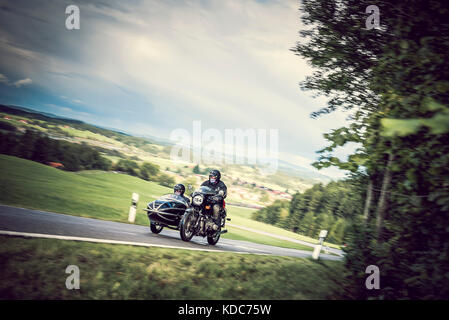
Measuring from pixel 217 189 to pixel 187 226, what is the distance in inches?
59.2

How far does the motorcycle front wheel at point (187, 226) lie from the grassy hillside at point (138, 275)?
5.50 ft

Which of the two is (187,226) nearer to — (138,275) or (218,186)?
(218,186)

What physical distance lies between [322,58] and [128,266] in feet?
24.5

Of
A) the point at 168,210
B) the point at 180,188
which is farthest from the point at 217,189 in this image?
the point at 168,210

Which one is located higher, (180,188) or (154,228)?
(180,188)

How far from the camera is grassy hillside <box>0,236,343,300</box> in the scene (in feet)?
12.9

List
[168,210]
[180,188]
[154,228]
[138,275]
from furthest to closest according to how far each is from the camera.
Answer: [154,228], [180,188], [168,210], [138,275]

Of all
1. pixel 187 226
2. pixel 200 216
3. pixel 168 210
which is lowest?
pixel 187 226

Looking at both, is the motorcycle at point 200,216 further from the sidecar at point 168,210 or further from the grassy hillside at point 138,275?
the grassy hillside at point 138,275

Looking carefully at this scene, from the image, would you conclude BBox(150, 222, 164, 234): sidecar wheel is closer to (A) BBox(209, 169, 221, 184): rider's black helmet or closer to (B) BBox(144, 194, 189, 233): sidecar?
(B) BBox(144, 194, 189, 233): sidecar

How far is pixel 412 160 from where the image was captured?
432 centimetres

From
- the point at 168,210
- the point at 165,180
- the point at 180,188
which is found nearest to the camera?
the point at 168,210

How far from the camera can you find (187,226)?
8617 millimetres

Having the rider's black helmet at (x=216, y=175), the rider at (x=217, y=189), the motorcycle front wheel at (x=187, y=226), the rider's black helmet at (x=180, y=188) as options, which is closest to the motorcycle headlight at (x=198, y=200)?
the motorcycle front wheel at (x=187, y=226)
